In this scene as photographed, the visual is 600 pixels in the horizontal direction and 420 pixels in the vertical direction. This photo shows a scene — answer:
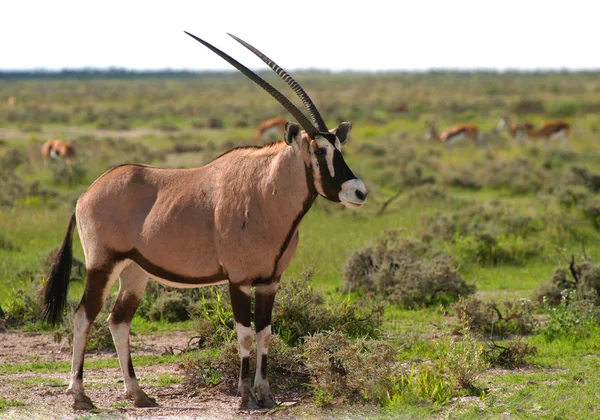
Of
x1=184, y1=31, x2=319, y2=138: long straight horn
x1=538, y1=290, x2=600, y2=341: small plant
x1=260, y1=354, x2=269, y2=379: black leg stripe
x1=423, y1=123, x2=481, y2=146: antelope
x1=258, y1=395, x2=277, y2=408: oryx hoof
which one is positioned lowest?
x1=258, y1=395, x2=277, y2=408: oryx hoof

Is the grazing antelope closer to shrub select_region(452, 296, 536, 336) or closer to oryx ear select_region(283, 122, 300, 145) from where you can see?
shrub select_region(452, 296, 536, 336)

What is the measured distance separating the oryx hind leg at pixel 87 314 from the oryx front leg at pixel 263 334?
115 centimetres

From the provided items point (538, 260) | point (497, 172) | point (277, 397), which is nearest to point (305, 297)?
point (277, 397)

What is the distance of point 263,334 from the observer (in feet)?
22.8

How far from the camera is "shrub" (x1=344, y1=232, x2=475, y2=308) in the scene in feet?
36.7

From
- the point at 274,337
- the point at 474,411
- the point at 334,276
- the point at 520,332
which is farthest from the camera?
the point at 334,276

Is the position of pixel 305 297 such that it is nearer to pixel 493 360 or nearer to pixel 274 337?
pixel 274 337

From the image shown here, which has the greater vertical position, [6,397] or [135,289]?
[135,289]

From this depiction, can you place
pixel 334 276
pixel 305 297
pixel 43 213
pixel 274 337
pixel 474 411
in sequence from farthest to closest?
1. pixel 43 213
2. pixel 334 276
3. pixel 305 297
4. pixel 274 337
5. pixel 474 411

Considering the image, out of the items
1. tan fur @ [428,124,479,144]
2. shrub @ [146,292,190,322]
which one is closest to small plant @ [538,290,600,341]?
shrub @ [146,292,190,322]

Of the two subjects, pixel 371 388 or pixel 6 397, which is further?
pixel 6 397

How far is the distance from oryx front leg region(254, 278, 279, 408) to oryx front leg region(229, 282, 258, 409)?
0.25ft

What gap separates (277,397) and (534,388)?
2114mm

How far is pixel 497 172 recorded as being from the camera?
23406mm
